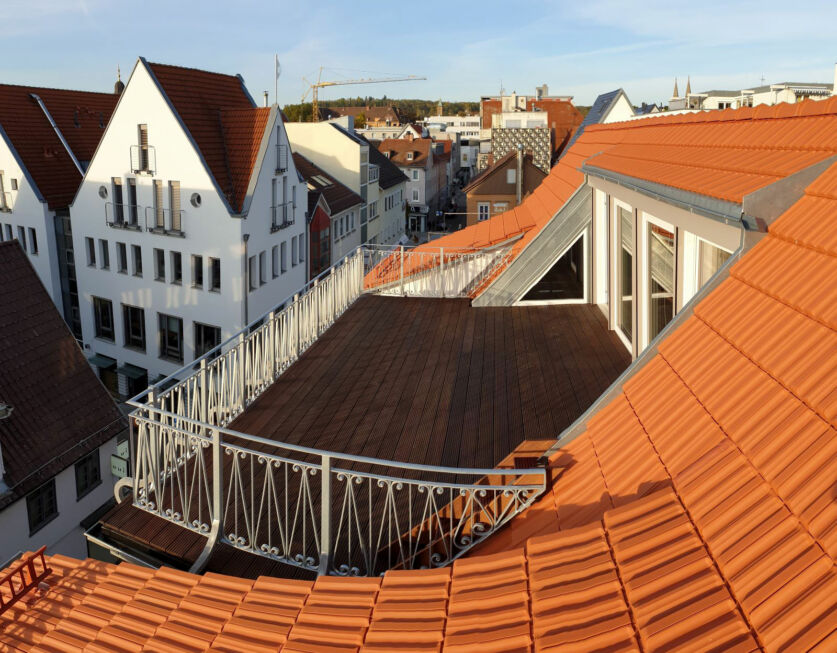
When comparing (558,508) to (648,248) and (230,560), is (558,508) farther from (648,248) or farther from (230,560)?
(648,248)

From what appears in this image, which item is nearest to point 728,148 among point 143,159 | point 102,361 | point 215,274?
point 215,274

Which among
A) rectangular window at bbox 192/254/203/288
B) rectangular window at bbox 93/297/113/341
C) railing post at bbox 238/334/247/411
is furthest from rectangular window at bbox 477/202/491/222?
railing post at bbox 238/334/247/411

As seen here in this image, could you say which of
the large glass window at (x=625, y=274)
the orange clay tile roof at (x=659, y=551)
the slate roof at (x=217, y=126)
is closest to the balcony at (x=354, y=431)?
the large glass window at (x=625, y=274)

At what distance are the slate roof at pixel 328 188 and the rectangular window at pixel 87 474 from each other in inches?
942

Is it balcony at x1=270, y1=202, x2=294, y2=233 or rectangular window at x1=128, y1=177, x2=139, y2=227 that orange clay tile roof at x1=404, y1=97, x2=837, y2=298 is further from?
rectangular window at x1=128, y1=177, x2=139, y2=227

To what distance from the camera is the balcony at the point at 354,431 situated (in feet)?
16.3

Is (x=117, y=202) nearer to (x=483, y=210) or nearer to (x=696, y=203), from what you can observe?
(x=483, y=210)

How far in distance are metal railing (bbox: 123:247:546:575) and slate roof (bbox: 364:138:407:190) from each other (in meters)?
51.4

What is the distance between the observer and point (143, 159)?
99.6 feet

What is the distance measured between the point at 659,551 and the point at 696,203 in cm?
314

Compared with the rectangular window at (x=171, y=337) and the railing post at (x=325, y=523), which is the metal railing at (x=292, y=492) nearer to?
the railing post at (x=325, y=523)

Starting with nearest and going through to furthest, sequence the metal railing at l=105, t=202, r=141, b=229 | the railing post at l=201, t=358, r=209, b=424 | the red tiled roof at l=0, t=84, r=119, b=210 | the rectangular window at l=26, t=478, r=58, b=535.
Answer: the railing post at l=201, t=358, r=209, b=424 < the rectangular window at l=26, t=478, r=58, b=535 < the metal railing at l=105, t=202, r=141, b=229 < the red tiled roof at l=0, t=84, r=119, b=210

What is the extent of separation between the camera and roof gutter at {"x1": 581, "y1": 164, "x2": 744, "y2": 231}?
4809mm

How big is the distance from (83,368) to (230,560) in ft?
57.4
